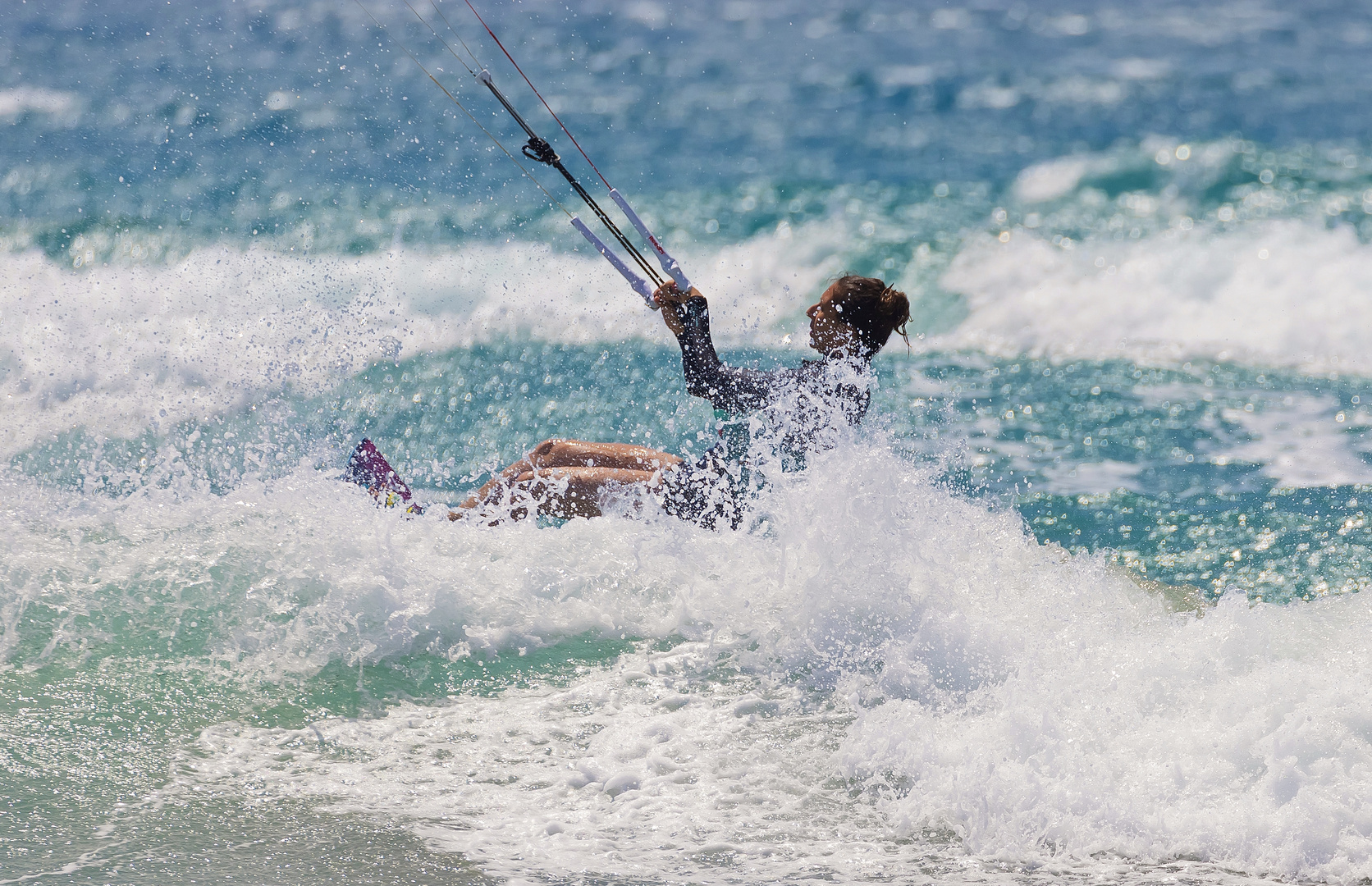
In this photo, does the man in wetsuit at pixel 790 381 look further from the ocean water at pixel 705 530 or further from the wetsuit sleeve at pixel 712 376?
the ocean water at pixel 705 530

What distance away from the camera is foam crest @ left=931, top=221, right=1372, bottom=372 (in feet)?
31.4

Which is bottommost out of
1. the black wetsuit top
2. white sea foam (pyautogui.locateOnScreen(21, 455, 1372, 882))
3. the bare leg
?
white sea foam (pyautogui.locateOnScreen(21, 455, 1372, 882))

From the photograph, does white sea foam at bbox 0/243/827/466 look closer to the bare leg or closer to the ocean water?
the ocean water

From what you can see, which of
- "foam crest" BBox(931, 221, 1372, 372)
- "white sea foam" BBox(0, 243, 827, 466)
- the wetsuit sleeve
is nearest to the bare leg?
the wetsuit sleeve

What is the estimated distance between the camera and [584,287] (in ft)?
36.5

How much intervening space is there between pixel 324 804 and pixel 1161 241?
437 inches

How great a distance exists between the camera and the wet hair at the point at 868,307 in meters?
4.41

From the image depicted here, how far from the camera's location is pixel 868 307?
441cm

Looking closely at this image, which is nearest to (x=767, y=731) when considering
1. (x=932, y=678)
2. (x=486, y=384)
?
(x=932, y=678)

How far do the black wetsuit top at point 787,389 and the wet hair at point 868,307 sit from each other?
0.12 metres

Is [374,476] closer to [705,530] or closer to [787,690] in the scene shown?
[705,530]

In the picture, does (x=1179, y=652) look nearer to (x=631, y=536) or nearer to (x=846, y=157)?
(x=631, y=536)

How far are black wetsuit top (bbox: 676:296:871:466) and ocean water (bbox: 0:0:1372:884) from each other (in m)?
0.15

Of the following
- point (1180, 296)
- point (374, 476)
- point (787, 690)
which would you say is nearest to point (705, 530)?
point (787, 690)
